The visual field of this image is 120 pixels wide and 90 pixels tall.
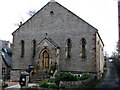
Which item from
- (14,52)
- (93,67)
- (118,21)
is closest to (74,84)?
(93,67)

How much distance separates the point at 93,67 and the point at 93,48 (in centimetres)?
276

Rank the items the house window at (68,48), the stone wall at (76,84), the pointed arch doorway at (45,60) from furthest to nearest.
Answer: the pointed arch doorway at (45,60)
the house window at (68,48)
the stone wall at (76,84)

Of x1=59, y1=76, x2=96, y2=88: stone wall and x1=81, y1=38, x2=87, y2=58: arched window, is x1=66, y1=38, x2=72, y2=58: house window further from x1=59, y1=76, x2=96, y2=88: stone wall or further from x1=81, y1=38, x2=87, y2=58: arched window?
x1=59, y1=76, x2=96, y2=88: stone wall

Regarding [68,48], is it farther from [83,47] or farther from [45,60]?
[45,60]

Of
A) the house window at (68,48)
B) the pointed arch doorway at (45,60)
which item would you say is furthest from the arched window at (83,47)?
the pointed arch doorway at (45,60)

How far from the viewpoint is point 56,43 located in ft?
137

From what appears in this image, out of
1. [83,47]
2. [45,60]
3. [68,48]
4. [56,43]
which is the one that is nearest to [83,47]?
[83,47]

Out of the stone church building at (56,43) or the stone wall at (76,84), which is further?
the stone church building at (56,43)

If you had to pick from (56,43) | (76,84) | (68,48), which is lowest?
(76,84)

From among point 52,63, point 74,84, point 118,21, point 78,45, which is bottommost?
point 74,84

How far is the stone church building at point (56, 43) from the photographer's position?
4022cm

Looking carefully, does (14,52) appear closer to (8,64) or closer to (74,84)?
Answer: (8,64)

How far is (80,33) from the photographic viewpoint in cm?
4084

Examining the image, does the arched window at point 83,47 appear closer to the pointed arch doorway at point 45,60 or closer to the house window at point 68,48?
the house window at point 68,48
